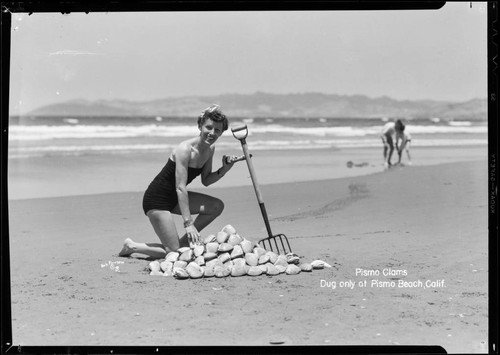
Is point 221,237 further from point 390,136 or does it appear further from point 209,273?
point 390,136

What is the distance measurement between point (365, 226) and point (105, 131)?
2173mm

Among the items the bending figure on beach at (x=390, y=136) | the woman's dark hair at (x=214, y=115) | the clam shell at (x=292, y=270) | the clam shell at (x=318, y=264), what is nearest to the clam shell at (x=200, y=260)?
the clam shell at (x=292, y=270)

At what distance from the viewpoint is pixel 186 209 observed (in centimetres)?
416

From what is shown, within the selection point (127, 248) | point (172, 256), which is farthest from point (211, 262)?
point (127, 248)

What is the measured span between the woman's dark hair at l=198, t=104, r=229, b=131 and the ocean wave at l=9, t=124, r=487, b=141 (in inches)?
5.2

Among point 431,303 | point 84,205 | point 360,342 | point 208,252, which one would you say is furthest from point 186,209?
point 431,303

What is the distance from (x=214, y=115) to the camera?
4.05 m

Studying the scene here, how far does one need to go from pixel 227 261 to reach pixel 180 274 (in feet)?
1.07

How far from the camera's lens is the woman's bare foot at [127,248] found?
4195 millimetres

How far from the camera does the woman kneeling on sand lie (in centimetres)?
416

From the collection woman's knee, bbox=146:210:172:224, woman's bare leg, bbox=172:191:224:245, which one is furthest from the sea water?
woman's knee, bbox=146:210:172:224

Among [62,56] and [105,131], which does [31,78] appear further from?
[105,131]

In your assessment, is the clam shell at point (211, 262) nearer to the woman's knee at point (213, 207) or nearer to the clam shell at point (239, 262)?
the clam shell at point (239, 262)

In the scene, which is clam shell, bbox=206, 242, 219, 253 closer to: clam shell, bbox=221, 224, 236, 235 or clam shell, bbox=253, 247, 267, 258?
clam shell, bbox=221, 224, 236, 235
